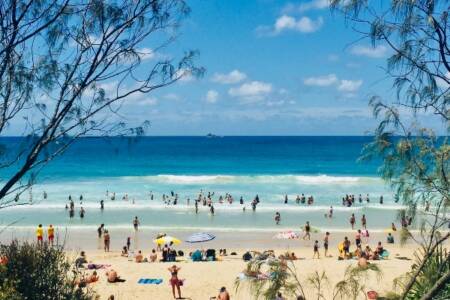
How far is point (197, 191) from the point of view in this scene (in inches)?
1839

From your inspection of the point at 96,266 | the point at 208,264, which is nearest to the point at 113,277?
the point at 96,266

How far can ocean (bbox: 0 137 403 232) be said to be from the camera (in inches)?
1191

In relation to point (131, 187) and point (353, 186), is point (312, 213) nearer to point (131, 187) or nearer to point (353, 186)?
point (353, 186)

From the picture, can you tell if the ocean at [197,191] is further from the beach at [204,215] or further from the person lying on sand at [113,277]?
the person lying on sand at [113,277]

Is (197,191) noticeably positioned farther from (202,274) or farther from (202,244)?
(202,274)

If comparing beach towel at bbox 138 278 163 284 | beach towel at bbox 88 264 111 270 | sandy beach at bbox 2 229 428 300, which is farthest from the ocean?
beach towel at bbox 88 264 111 270

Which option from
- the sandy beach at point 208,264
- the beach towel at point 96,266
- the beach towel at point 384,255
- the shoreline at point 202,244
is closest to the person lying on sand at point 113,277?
the sandy beach at point 208,264

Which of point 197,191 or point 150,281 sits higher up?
point 197,191


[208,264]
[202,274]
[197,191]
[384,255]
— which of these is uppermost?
[197,191]

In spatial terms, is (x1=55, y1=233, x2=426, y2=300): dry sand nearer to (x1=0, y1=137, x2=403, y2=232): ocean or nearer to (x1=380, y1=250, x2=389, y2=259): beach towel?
(x1=380, y1=250, x2=389, y2=259): beach towel

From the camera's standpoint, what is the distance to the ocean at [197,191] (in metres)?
30.2

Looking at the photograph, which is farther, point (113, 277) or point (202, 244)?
point (202, 244)

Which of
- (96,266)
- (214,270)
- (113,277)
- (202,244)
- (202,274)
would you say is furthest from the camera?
(202,244)

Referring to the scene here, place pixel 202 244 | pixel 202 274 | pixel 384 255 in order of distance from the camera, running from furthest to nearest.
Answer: pixel 202 244 < pixel 384 255 < pixel 202 274
